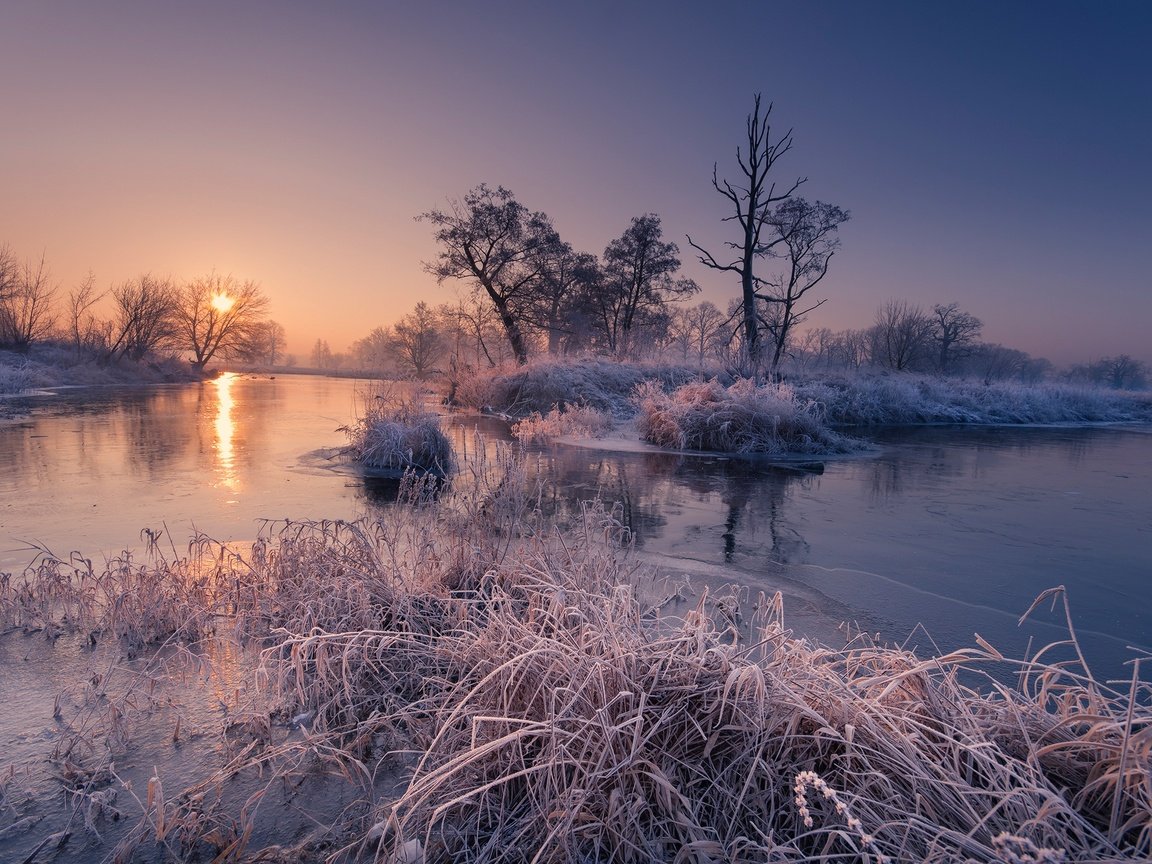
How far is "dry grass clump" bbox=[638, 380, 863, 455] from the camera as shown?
1111 centimetres

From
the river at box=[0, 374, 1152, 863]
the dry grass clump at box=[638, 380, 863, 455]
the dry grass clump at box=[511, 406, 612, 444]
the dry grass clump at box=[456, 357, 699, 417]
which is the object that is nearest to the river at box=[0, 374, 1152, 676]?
the river at box=[0, 374, 1152, 863]

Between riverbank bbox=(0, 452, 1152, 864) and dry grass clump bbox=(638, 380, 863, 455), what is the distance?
8.40 metres

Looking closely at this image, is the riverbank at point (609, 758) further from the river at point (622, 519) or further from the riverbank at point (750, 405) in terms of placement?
the riverbank at point (750, 405)

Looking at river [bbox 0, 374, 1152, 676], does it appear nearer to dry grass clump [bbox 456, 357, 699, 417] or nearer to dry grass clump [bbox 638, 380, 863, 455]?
dry grass clump [bbox 638, 380, 863, 455]

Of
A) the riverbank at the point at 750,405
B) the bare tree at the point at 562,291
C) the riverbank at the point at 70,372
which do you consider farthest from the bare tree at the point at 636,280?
the riverbank at the point at 70,372

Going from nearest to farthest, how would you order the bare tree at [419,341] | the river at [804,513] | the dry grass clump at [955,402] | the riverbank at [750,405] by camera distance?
the river at [804,513], the riverbank at [750,405], the dry grass clump at [955,402], the bare tree at [419,341]

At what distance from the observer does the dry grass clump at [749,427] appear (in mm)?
11109

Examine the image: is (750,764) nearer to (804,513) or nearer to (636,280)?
(804,513)

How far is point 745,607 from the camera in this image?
3.69m

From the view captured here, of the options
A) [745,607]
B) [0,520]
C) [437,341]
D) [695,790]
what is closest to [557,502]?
[745,607]

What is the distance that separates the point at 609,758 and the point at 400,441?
7616 millimetres

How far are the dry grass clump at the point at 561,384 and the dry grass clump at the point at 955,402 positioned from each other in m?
4.72

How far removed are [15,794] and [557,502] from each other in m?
4.94

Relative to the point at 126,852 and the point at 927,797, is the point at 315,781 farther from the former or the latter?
the point at 927,797
